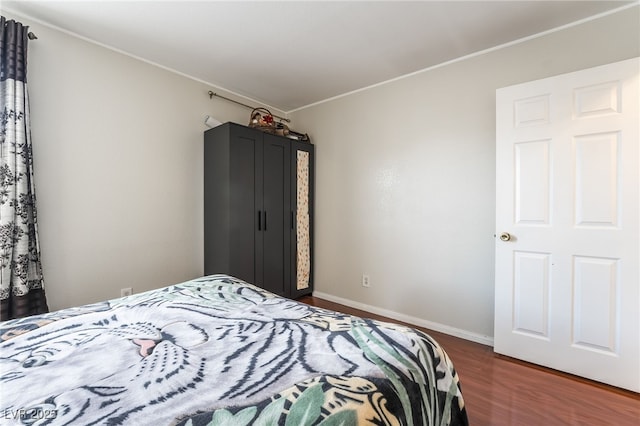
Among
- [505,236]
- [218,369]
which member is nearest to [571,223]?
[505,236]

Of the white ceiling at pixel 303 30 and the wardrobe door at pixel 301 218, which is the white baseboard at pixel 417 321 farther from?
the white ceiling at pixel 303 30

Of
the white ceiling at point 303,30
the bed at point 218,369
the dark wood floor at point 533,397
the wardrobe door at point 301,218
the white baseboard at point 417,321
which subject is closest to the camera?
the bed at point 218,369

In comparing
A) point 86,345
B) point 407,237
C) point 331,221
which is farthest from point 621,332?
point 86,345

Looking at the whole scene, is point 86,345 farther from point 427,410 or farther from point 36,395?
point 427,410

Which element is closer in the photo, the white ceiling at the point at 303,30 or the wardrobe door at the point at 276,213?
the white ceiling at the point at 303,30

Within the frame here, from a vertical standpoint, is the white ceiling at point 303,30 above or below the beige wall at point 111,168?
above

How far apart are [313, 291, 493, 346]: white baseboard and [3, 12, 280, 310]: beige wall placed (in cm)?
157

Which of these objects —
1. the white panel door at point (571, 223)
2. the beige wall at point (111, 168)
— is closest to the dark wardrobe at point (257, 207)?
the beige wall at point (111, 168)

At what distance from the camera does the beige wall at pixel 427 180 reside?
7.01 ft

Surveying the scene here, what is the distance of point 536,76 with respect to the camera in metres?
2.10

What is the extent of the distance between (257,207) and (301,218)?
64 cm

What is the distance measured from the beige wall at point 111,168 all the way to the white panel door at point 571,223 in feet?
8.96

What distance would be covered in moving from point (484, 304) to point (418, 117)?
1.73 meters

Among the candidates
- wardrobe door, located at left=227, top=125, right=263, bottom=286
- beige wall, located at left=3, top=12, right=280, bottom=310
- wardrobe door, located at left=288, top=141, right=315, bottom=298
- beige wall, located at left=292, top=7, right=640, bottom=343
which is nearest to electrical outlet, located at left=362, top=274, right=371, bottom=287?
beige wall, located at left=292, top=7, right=640, bottom=343
